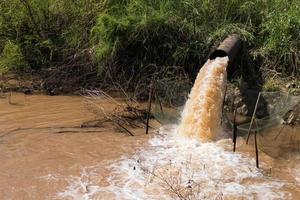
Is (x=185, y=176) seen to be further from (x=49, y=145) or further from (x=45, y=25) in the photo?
(x=45, y=25)

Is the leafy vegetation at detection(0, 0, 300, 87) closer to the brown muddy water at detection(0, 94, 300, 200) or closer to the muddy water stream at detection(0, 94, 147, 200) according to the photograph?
the muddy water stream at detection(0, 94, 147, 200)

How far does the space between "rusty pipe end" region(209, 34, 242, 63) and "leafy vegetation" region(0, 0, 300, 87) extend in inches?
17.9

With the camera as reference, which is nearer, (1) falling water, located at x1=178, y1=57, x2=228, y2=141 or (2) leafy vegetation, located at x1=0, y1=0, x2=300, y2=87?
(1) falling water, located at x1=178, y1=57, x2=228, y2=141

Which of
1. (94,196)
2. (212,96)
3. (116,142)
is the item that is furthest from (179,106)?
(94,196)

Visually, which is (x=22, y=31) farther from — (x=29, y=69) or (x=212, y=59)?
(x=212, y=59)

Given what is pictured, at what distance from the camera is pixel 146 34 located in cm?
950

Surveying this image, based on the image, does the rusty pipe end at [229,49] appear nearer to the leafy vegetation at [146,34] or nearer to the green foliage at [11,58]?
the leafy vegetation at [146,34]

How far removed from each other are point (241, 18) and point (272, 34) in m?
1.03

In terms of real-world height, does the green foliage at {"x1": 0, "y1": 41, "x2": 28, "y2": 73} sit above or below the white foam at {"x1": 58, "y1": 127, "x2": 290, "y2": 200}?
above

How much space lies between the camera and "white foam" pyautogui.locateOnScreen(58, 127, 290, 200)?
223 inches

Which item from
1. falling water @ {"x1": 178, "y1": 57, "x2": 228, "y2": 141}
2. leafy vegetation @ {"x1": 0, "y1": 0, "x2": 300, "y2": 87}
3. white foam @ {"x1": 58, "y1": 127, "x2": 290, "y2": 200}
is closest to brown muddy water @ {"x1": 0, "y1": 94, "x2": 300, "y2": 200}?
white foam @ {"x1": 58, "y1": 127, "x2": 290, "y2": 200}

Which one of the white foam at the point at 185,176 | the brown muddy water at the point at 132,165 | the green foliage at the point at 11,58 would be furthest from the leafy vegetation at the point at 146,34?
the white foam at the point at 185,176

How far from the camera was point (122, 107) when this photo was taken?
8.58 m

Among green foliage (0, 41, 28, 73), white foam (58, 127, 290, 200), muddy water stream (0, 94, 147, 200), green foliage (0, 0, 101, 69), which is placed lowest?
muddy water stream (0, 94, 147, 200)
